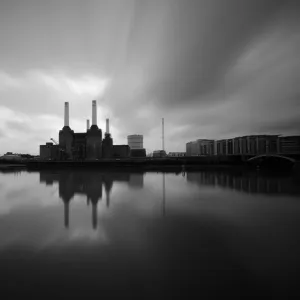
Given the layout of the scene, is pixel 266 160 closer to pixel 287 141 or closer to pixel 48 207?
pixel 48 207

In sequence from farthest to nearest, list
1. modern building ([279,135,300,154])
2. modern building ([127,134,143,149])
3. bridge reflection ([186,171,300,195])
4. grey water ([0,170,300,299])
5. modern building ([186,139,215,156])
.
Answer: modern building ([186,139,215,156])
modern building ([127,134,143,149])
modern building ([279,135,300,154])
bridge reflection ([186,171,300,195])
grey water ([0,170,300,299])

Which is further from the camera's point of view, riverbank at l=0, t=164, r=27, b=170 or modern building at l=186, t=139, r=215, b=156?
modern building at l=186, t=139, r=215, b=156

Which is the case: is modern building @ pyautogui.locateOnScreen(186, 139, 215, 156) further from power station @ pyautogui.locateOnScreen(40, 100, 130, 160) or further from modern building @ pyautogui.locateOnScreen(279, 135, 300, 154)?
power station @ pyautogui.locateOnScreen(40, 100, 130, 160)

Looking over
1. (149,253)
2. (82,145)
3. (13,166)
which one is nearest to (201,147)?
(82,145)

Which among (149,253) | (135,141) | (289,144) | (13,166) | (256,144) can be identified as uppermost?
(135,141)

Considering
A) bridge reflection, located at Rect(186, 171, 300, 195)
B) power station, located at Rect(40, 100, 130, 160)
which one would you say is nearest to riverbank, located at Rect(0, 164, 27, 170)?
power station, located at Rect(40, 100, 130, 160)

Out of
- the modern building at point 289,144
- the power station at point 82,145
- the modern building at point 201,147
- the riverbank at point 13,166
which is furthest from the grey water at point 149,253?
the modern building at point 201,147

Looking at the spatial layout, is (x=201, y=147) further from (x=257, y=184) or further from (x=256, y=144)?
(x=257, y=184)

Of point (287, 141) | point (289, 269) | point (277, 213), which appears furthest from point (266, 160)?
point (287, 141)

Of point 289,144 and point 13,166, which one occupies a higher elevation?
point 289,144

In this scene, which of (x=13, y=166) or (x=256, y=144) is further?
(x=256, y=144)

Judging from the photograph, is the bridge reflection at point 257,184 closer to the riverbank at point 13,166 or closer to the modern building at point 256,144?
the riverbank at point 13,166

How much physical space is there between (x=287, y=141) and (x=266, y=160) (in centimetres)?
8294

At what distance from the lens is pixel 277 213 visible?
864 centimetres
